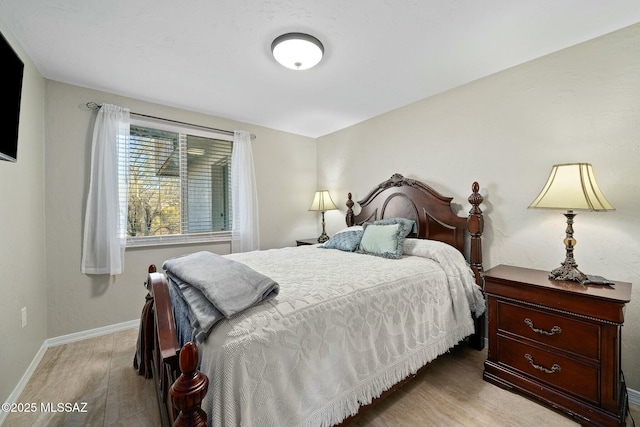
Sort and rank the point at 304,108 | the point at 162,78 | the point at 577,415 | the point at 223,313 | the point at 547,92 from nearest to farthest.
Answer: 1. the point at 223,313
2. the point at 577,415
3. the point at 547,92
4. the point at 162,78
5. the point at 304,108

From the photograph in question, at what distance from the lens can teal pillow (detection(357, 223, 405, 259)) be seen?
7.77 feet

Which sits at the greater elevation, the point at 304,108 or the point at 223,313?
the point at 304,108

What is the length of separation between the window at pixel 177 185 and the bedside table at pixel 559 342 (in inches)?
118

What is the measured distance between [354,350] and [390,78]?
7.39 feet

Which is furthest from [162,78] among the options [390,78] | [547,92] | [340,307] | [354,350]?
[547,92]

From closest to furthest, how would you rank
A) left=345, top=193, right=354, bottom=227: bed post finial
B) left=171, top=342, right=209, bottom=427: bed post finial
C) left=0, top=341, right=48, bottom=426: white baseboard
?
left=171, top=342, right=209, bottom=427: bed post finial < left=0, top=341, right=48, bottom=426: white baseboard < left=345, top=193, right=354, bottom=227: bed post finial

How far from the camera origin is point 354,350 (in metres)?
1.36

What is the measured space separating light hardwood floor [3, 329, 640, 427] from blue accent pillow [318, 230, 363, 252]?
1188 millimetres

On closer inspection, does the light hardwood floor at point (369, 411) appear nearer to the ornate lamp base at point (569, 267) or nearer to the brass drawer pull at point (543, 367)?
the brass drawer pull at point (543, 367)

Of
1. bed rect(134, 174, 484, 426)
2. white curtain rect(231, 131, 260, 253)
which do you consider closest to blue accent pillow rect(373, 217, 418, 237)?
bed rect(134, 174, 484, 426)

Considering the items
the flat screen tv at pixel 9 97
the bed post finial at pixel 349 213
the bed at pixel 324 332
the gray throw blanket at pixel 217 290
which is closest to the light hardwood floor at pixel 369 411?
the bed at pixel 324 332

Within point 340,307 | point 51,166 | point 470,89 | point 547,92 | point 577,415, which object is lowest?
point 577,415

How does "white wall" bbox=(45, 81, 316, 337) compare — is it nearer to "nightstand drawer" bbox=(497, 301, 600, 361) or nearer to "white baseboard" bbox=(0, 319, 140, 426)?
"white baseboard" bbox=(0, 319, 140, 426)

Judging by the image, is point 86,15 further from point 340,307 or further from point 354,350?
point 354,350
